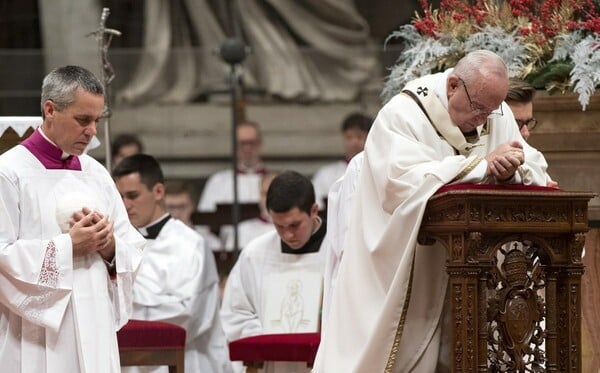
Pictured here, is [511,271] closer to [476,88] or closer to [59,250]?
[476,88]

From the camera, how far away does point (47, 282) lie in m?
6.40

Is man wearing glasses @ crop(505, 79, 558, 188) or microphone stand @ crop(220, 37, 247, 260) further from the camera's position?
microphone stand @ crop(220, 37, 247, 260)

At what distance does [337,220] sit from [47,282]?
1.91 meters

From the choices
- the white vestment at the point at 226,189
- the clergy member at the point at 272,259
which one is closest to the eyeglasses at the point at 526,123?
the clergy member at the point at 272,259

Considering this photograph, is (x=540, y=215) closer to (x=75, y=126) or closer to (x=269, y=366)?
(x=75, y=126)

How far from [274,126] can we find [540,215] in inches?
322

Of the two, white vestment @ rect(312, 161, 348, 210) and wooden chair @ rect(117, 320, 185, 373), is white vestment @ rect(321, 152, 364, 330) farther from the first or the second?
white vestment @ rect(312, 161, 348, 210)

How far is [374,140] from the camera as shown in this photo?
6520 millimetres

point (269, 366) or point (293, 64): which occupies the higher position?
point (293, 64)

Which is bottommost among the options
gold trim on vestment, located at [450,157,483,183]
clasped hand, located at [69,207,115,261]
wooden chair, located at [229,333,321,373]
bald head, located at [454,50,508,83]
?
wooden chair, located at [229,333,321,373]

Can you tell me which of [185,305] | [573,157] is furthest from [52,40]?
[573,157]

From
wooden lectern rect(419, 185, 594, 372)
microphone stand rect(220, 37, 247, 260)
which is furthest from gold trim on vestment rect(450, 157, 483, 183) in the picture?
microphone stand rect(220, 37, 247, 260)

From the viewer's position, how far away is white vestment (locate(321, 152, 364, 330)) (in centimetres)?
766

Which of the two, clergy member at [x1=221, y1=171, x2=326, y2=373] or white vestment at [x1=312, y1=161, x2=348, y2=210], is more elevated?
white vestment at [x1=312, y1=161, x2=348, y2=210]
